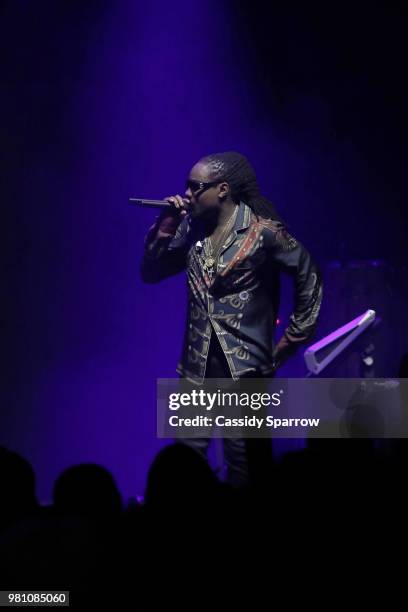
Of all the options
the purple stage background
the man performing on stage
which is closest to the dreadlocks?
the man performing on stage

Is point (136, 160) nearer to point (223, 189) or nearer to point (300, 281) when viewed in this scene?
point (223, 189)

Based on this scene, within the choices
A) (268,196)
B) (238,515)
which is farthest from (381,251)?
(238,515)

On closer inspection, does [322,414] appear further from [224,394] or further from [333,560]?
[333,560]

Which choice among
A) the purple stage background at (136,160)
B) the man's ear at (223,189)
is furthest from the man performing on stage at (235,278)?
the purple stage background at (136,160)

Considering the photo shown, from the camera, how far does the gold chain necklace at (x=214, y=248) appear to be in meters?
3.96

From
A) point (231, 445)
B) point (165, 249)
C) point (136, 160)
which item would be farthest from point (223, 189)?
point (136, 160)

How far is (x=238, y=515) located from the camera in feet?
6.69

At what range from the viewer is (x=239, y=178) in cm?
400

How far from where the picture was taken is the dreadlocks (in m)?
3.97

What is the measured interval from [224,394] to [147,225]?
199 centimetres

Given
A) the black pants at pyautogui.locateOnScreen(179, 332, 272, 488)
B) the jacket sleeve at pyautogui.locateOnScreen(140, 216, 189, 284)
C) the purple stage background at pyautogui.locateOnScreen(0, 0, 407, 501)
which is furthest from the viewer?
the purple stage background at pyautogui.locateOnScreen(0, 0, 407, 501)

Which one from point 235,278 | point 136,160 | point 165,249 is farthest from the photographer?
point 136,160

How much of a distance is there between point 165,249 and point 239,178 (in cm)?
58

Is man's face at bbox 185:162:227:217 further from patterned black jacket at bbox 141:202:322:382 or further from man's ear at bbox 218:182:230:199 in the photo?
patterned black jacket at bbox 141:202:322:382
